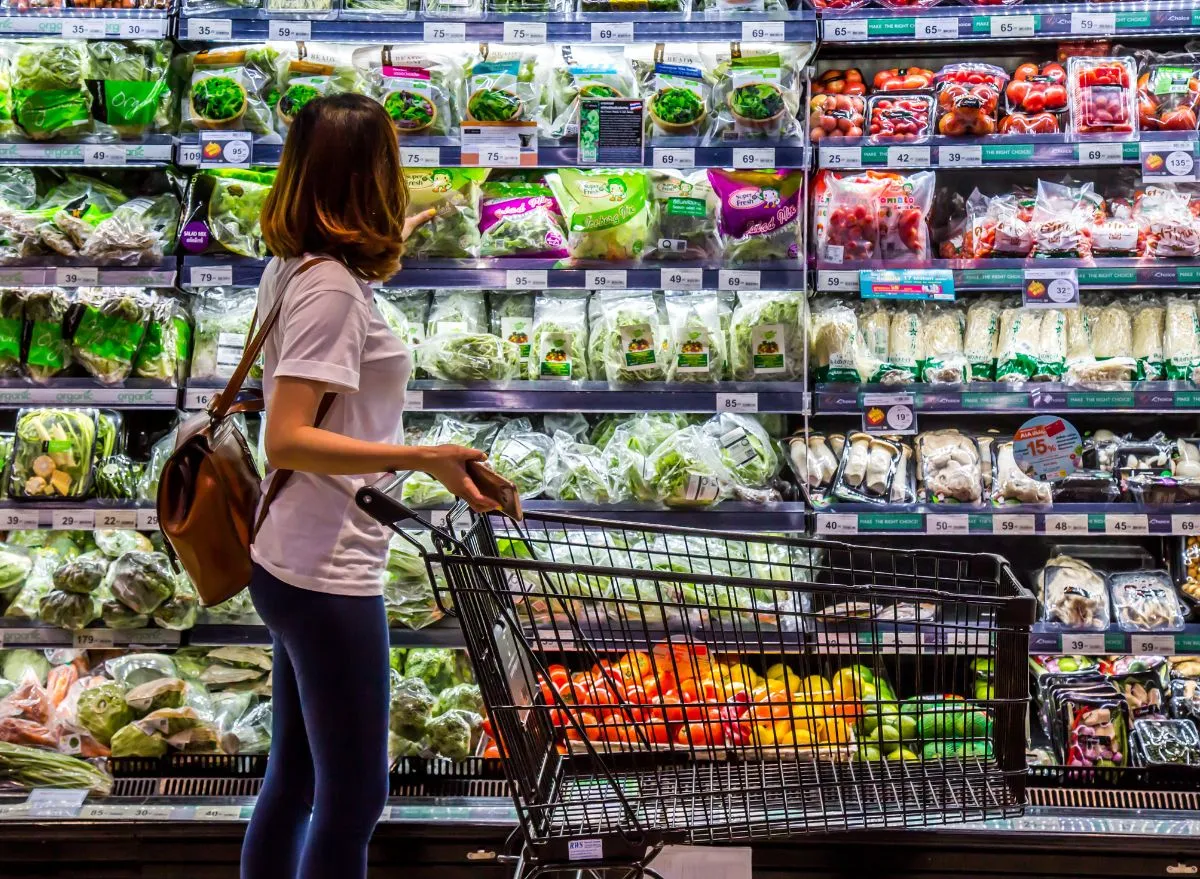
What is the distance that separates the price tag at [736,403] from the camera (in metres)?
2.99

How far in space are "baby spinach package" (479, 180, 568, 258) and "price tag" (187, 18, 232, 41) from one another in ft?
2.60

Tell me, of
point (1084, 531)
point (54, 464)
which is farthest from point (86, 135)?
point (1084, 531)

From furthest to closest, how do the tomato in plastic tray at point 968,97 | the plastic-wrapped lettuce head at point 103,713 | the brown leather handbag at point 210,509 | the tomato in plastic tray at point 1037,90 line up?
the tomato in plastic tray at point 1037,90
the tomato in plastic tray at point 968,97
the plastic-wrapped lettuce head at point 103,713
the brown leather handbag at point 210,509

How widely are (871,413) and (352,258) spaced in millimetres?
1733

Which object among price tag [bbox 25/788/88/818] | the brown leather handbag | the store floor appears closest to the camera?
the brown leather handbag

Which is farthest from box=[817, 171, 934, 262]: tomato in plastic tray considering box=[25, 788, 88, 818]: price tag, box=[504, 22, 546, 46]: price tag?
box=[25, 788, 88, 818]: price tag

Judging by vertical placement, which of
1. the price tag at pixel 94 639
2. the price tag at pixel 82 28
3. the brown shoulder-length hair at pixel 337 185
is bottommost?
the price tag at pixel 94 639

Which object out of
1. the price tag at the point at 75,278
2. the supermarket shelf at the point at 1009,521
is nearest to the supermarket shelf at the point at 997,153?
the supermarket shelf at the point at 1009,521

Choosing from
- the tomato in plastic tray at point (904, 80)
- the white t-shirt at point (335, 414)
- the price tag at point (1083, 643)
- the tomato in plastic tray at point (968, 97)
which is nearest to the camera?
the white t-shirt at point (335, 414)

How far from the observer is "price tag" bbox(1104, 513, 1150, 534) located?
9.86 ft

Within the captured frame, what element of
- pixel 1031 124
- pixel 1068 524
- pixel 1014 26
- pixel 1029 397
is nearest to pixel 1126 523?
pixel 1068 524

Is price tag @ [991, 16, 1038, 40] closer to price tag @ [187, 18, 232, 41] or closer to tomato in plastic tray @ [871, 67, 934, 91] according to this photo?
tomato in plastic tray @ [871, 67, 934, 91]

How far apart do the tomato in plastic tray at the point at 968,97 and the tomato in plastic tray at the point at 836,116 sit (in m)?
0.22

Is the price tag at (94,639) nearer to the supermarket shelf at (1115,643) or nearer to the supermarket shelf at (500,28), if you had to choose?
the supermarket shelf at (500,28)
